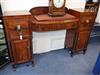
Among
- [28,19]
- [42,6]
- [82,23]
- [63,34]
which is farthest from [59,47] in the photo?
[28,19]

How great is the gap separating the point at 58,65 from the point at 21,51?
2.50ft

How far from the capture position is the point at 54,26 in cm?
180

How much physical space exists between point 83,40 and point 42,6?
3.45ft

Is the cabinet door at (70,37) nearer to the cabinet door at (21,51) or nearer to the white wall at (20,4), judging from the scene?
the white wall at (20,4)

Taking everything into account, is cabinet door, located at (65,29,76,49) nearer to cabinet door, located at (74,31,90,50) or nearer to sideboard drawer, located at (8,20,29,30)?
cabinet door, located at (74,31,90,50)

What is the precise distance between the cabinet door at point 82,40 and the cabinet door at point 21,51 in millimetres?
982

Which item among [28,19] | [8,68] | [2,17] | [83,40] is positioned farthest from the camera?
[83,40]

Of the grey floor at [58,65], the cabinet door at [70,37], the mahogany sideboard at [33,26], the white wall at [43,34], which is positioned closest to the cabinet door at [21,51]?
the mahogany sideboard at [33,26]

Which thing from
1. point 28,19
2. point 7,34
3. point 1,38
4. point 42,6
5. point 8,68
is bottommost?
point 8,68

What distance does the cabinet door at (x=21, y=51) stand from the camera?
5.77 feet

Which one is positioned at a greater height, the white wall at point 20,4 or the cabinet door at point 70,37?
the white wall at point 20,4

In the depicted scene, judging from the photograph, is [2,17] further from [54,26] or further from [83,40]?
[83,40]

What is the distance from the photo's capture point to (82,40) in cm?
226

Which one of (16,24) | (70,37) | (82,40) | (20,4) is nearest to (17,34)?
(16,24)
